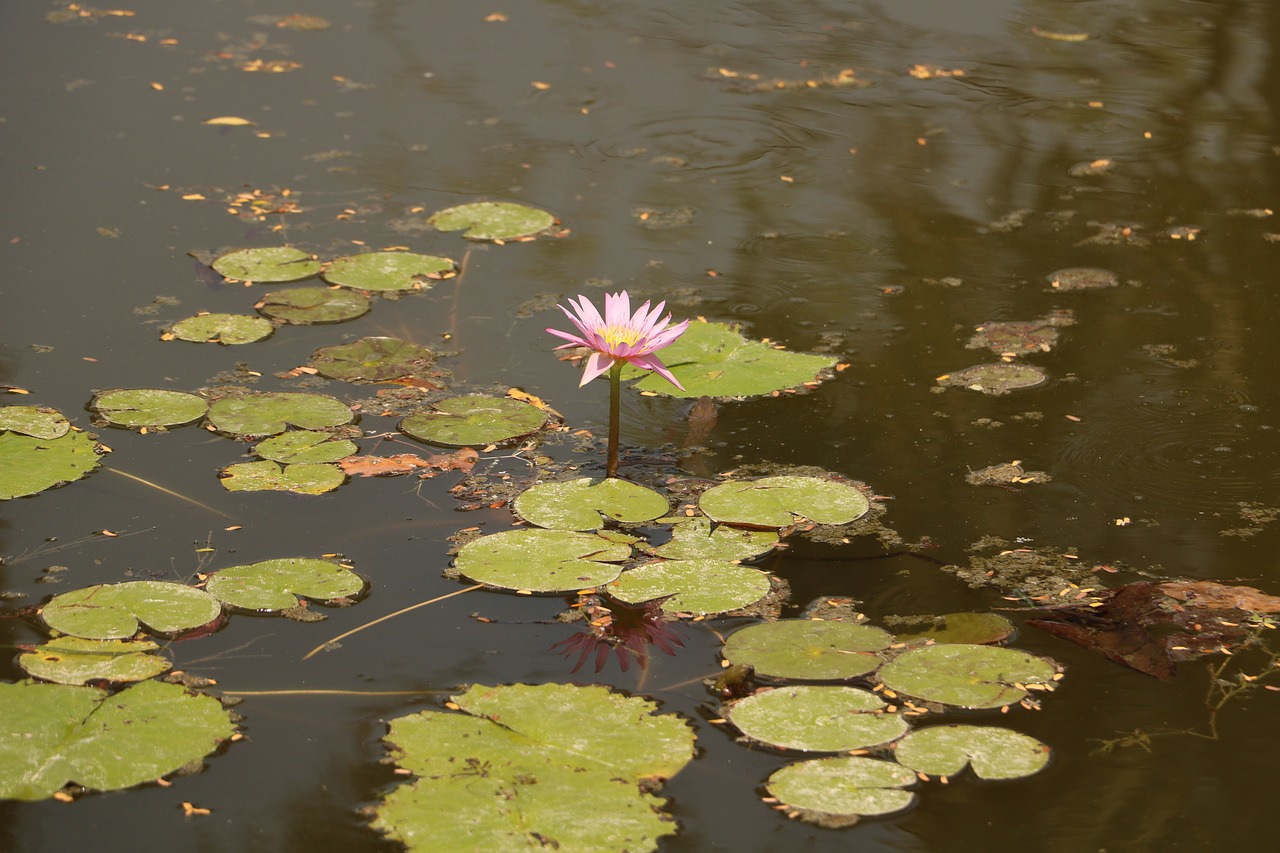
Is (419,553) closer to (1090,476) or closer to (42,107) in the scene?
(1090,476)

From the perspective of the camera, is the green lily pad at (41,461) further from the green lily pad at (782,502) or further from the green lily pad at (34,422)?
the green lily pad at (782,502)

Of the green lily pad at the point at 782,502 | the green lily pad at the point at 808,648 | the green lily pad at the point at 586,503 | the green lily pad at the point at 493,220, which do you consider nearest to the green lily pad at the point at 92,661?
the green lily pad at the point at 586,503

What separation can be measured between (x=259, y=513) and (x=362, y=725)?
0.70 m

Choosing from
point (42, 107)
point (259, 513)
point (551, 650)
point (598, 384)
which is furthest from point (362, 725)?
point (42, 107)

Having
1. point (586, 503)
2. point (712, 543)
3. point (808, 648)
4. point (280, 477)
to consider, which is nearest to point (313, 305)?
point (280, 477)

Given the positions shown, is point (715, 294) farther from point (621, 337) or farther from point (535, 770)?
point (535, 770)

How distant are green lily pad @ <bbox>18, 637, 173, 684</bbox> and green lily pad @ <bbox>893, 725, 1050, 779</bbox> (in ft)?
3.98

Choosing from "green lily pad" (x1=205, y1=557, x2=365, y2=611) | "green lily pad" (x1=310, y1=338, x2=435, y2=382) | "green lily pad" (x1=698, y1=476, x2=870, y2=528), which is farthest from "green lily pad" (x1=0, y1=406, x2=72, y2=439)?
"green lily pad" (x1=698, y1=476, x2=870, y2=528)

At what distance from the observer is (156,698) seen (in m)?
1.96

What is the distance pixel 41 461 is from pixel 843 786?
5.91ft

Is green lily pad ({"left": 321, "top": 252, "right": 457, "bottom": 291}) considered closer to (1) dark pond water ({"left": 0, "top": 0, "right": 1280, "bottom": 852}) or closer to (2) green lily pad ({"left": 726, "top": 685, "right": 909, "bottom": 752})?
(1) dark pond water ({"left": 0, "top": 0, "right": 1280, "bottom": 852})

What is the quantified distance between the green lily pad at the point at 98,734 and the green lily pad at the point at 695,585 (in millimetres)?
739

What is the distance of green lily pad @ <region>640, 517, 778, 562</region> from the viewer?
2.41 m

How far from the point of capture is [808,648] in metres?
2.14
